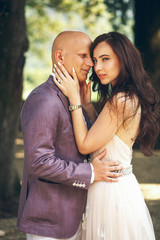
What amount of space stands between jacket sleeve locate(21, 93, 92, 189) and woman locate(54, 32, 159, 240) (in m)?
0.20

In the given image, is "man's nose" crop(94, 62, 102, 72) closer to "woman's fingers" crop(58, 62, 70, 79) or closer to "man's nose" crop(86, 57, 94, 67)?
"man's nose" crop(86, 57, 94, 67)

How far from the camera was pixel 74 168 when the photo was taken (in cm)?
252

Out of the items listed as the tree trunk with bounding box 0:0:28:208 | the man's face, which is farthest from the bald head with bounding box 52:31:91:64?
the tree trunk with bounding box 0:0:28:208

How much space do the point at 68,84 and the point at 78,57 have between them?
9.3 inches

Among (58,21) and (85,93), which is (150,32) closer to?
(85,93)

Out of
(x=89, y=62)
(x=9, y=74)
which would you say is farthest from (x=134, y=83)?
(x=9, y=74)

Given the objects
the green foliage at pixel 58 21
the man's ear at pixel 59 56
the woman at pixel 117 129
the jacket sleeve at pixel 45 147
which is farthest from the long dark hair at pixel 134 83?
the green foliage at pixel 58 21

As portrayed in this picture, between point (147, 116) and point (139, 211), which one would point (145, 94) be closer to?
point (147, 116)

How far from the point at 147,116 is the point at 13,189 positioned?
3.57 meters

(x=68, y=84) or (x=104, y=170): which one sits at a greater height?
(x=68, y=84)

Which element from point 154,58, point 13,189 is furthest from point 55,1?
point 13,189

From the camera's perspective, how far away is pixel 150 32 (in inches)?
453

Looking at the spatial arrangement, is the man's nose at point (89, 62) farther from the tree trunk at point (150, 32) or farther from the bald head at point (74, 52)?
the tree trunk at point (150, 32)

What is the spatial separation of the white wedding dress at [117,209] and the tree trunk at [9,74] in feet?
10.1
